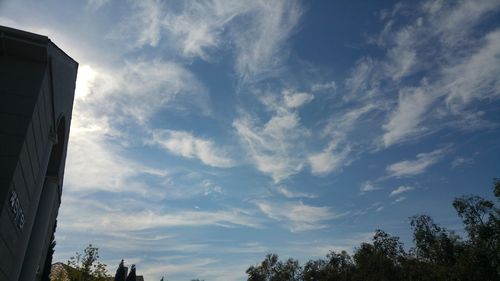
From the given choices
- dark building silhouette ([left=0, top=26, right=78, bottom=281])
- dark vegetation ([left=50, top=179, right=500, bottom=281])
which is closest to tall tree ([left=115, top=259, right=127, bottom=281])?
dark vegetation ([left=50, top=179, right=500, bottom=281])

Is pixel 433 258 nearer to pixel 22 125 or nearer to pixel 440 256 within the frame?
pixel 440 256

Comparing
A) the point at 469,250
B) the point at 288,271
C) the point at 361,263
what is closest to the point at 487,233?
the point at 469,250

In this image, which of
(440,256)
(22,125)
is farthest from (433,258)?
(22,125)

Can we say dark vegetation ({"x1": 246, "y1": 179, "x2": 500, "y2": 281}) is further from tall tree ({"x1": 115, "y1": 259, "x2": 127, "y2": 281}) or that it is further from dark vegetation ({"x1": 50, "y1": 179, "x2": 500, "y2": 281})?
tall tree ({"x1": 115, "y1": 259, "x2": 127, "y2": 281})

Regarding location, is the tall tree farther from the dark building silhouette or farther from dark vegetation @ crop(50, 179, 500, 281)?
the dark building silhouette

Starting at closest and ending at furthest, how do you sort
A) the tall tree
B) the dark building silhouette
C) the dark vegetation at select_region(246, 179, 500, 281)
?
the dark building silhouette, the dark vegetation at select_region(246, 179, 500, 281), the tall tree

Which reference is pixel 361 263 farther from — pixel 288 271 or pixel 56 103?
pixel 56 103

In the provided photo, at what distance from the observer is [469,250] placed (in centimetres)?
3269

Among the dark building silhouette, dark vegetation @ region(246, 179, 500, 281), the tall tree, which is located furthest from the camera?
the tall tree

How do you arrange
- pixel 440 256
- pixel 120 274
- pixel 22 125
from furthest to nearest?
pixel 120 274
pixel 440 256
pixel 22 125

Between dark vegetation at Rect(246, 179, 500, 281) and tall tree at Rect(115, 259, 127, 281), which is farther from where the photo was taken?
tall tree at Rect(115, 259, 127, 281)

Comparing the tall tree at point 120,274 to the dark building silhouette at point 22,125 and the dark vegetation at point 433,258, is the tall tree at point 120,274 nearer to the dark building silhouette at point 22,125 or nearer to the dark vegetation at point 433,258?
the dark vegetation at point 433,258

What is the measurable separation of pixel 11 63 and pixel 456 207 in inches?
Result: 1350

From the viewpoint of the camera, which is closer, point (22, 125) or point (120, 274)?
point (22, 125)
